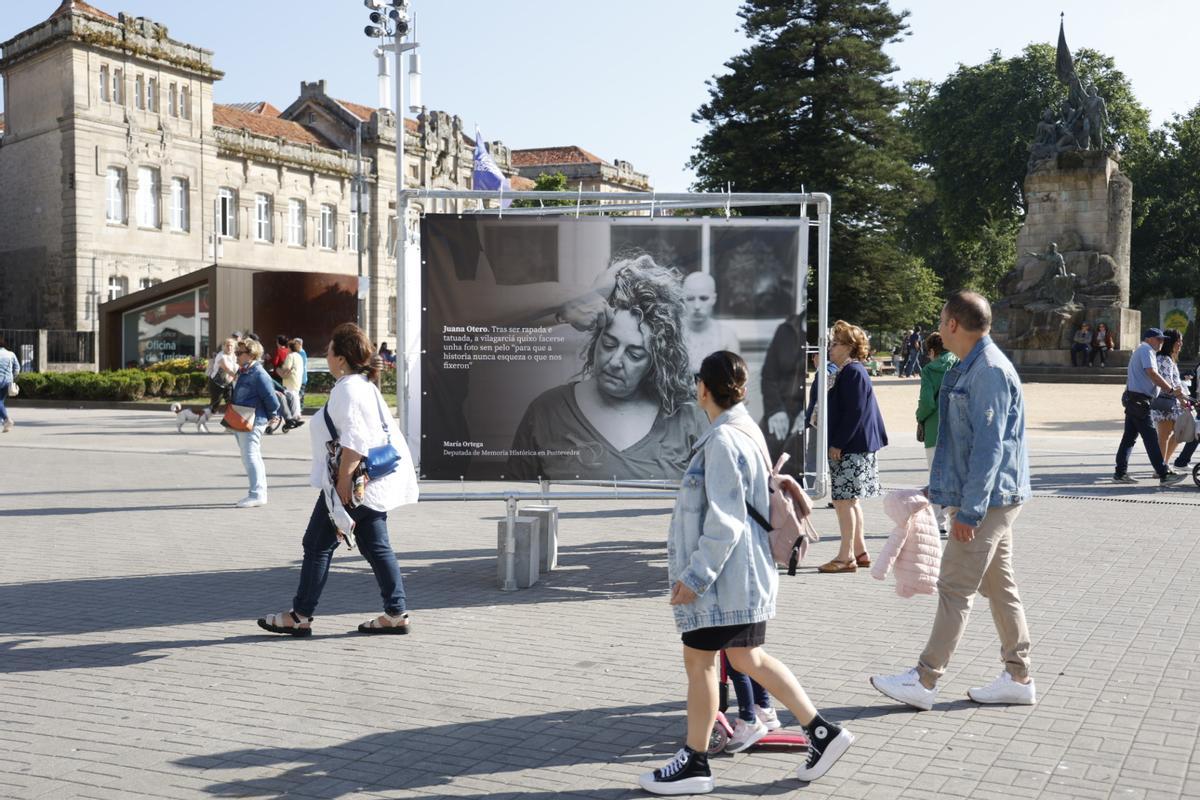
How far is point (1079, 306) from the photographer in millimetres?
38750

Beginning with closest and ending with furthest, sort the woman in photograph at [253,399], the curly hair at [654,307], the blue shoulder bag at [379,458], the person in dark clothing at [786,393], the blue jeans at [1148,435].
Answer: the blue shoulder bag at [379,458] < the curly hair at [654,307] < the person in dark clothing at [786,393] < the woman in photograph at [253,399] < the blue jeans at [1148,435]

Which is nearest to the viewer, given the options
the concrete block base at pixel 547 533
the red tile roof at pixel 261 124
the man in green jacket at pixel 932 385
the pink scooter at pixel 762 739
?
the pink scooter at pixel 762 739

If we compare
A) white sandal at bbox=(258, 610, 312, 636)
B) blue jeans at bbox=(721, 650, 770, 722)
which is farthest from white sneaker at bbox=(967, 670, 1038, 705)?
white sandal at bbox=(258, 610, 312, 636)

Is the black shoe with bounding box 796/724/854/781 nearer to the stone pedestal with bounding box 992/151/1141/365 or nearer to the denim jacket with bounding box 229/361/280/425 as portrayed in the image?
the denim jacket with bounding box 229/361/280/425

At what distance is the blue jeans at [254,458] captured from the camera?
12.9 meters

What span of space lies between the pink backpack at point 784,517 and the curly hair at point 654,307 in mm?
3801

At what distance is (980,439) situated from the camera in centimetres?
552

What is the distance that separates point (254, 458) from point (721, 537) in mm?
9387

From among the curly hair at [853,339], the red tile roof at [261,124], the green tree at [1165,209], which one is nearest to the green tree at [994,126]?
the green tree at [1165,209]

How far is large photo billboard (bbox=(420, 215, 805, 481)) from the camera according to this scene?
8.48 meters

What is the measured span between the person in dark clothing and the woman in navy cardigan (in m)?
0.74

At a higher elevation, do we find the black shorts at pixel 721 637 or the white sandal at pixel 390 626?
the black shorts at pixel 721 637

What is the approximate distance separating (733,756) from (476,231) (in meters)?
4.50

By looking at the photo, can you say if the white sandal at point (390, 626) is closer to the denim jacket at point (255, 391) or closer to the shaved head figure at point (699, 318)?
the shaved head figure at point (699, 318)
